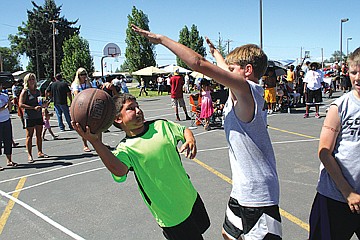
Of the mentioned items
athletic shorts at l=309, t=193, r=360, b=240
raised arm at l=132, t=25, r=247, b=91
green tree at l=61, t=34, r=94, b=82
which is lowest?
athletic shorts at l=309, t=193, r=360, b=240

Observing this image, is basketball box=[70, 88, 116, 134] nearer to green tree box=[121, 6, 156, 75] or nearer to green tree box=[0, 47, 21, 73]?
green tree box=[121, 6, 156, 75]

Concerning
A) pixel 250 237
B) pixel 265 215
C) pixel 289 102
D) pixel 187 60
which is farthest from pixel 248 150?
pixel 289 102

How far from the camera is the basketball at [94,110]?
7.91ft

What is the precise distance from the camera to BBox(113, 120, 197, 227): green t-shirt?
2.63 metres

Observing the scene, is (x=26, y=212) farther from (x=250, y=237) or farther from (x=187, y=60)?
(x=187, y=60)

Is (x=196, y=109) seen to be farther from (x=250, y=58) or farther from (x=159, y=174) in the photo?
(x=250, y=58)

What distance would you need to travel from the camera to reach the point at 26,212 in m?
5.02

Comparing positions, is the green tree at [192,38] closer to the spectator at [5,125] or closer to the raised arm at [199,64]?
the spectator at [5,125]

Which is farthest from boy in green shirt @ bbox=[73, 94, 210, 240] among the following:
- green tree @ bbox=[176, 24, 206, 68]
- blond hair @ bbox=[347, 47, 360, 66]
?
green tree @ bbox=[176, 24, 206, 68]

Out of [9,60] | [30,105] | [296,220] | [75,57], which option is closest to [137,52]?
[75,57]

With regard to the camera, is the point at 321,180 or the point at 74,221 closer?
the point at 321,180

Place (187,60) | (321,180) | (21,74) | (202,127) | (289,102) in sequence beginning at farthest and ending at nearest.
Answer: (21,74) → (289,102) → (202,127) → (321,180) → (187,60)

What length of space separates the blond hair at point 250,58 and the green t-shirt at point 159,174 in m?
0.84

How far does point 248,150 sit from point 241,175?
7.9 inches
